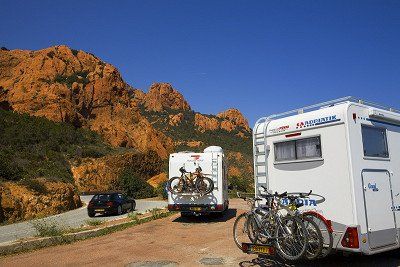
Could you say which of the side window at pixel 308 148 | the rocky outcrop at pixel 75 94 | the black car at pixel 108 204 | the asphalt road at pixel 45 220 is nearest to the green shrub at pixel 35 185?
the asphalt road at pixel 45 220

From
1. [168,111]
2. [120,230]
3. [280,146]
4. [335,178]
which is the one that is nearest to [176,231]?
[120,230]

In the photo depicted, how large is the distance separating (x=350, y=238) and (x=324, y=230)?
48 centimetres

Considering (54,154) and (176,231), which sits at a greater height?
(54,154)

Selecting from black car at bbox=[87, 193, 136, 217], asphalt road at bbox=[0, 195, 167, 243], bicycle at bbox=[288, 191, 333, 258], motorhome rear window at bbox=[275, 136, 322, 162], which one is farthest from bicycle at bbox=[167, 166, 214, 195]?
bicycle at bbox=[288, 191, 333, 258]

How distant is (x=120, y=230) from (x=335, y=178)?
31.6 ft

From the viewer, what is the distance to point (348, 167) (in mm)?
6770

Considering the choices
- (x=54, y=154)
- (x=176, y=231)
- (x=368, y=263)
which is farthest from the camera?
(x=54, y=154)

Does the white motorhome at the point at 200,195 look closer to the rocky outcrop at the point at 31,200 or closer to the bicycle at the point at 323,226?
the bicycle at the point at 323,226

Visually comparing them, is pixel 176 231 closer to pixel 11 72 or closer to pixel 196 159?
pixel 196 159

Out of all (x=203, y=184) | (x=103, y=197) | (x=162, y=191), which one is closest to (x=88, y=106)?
(x=162, y=191)

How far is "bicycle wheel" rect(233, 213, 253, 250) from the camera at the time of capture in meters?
8.03

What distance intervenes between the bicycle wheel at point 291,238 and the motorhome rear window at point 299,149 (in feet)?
4.80

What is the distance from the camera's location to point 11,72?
60.3 m

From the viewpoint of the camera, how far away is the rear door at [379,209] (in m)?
6.75
